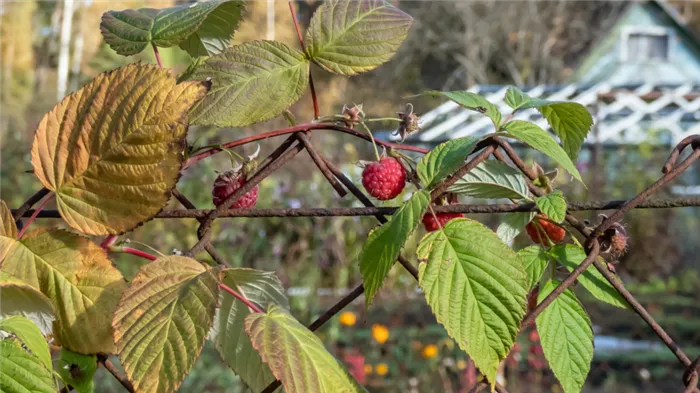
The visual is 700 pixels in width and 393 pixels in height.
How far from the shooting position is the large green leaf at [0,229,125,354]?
1.20ft

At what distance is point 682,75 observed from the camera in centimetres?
1291

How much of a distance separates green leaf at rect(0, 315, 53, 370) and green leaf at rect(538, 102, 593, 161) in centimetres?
33

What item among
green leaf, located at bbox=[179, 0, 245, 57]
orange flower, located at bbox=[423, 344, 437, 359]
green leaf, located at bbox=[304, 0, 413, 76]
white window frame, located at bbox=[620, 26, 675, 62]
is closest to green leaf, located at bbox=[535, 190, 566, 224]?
green leaf, located at bbox=[304, 0, 413, 76]

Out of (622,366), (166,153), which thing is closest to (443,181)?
(166,153)

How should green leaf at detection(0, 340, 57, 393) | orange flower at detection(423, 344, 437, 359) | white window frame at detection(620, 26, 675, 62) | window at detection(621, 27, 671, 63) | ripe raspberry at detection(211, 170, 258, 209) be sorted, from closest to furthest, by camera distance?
green leaf at detection(0, 340, 57, 393)
ripe raspberry at detection(211, 170, 258, 209)
orange flower at detection(423, 344, 437, 359)
white window frame at detection(620, 26, 675, 62)
window at detection(621, 27, 671, 63)

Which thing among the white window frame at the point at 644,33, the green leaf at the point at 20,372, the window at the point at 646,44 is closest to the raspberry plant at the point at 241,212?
the green leaf at the point at 20,372

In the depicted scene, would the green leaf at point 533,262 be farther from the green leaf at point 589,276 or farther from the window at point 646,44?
the window at point 646,44

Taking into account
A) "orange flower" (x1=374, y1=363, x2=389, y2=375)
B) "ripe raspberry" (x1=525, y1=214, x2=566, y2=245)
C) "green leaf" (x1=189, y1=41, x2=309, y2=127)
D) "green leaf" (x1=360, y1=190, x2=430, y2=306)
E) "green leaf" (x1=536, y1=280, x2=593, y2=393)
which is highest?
"green leaf" (x1=189, y1=41, x2=309, y2=127)

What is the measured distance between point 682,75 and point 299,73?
1432cm

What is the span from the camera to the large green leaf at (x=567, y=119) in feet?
1.42

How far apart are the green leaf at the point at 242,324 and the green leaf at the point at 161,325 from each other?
6cm

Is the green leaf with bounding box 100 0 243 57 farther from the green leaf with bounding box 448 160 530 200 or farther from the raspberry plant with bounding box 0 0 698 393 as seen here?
the green leaf with bounding box 448 160 530 200

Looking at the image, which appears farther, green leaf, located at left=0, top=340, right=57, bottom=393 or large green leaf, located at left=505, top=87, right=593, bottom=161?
large green leaf, located at left=505, top=87, right=593, bottom=161

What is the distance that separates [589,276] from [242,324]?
0.75ft
